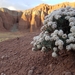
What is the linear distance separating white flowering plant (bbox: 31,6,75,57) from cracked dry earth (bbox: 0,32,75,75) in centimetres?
46

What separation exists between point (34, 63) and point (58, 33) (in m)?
1.33

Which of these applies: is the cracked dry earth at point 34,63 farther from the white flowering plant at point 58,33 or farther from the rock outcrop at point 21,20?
the rock outcrop at point 21,20

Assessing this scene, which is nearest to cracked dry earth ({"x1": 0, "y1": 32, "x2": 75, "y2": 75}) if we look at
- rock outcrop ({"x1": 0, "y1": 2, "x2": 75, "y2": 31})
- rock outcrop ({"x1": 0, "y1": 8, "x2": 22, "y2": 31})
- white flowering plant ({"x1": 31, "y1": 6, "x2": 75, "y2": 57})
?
white flowering plant ({"x1": 31, "y1": 6, "x2": 75, "y2": 57})

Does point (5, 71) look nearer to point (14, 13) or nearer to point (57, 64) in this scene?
point (57, 64)

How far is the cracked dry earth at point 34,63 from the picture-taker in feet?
16.9

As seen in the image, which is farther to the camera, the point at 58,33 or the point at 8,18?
the point at 8,18

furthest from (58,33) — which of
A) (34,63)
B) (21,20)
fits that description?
(21,20)

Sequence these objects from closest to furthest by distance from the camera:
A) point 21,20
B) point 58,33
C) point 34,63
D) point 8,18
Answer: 1. point 58,33
2. point 34,63
3. point 21,20
4. point 8,18

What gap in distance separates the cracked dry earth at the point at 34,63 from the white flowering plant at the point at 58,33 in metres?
0.46

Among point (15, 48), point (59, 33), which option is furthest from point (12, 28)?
point (59, 33)

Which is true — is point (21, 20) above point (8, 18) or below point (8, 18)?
below

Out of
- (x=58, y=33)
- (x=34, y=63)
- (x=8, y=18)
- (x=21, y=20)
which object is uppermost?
(x=58, y=33)

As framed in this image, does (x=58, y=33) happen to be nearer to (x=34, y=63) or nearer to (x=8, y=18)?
(x=34, y=63)

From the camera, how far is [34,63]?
571cm
